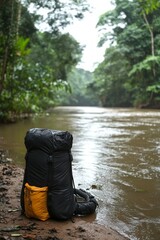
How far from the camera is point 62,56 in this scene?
68.2ft

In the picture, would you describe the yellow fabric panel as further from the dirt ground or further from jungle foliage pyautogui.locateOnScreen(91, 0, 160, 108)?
jungle foliage pyautogui.locateOnScreen(91, 0, 160, 108)

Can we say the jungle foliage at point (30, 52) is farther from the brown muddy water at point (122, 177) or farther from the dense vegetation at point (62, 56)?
the brown muddy water at point (122, 177)

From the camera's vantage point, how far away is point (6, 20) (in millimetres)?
11719

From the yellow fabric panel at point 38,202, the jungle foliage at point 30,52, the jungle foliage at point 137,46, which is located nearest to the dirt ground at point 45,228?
the yellow fabric panel at point 38,202

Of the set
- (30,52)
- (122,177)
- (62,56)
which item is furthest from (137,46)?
(122,177)

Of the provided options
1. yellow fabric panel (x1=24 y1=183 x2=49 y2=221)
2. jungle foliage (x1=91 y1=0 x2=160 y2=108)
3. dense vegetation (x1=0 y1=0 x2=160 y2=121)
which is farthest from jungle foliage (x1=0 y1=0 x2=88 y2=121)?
jungle foliage (x1=91 y1=0 x2=160 y2=108)

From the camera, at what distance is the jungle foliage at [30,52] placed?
9.68 m

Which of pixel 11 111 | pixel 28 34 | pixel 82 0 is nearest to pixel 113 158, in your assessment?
pixel 11 111

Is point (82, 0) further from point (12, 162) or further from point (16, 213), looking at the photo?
point (16, 213)

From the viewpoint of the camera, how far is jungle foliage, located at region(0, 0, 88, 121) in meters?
9.68

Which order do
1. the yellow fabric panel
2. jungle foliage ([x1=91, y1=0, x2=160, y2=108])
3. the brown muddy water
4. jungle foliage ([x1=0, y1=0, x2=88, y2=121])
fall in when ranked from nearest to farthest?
1. the yellow fabric panel
2. the brown muddy water
3. jungle foliage ([x1=0, y1=0, x2=88, y2=121])
4. jungle foliage ([x1=91, y1=0, x2=160, y2=108])

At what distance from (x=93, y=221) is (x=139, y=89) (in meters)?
29.0

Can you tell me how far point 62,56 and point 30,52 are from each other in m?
6.42

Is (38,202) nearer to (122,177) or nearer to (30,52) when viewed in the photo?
(122,177)
